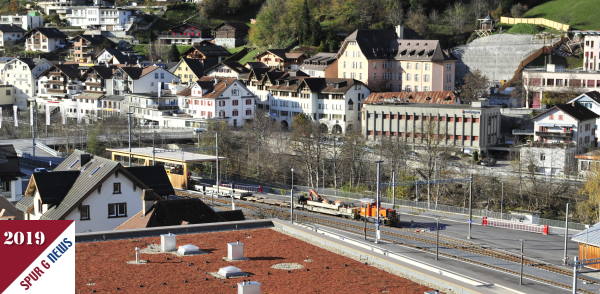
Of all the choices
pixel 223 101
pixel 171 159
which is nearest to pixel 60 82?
pixel 223 101

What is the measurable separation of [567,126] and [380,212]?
20.5 m

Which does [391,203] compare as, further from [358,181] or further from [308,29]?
[308,29]

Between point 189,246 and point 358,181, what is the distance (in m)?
31.1

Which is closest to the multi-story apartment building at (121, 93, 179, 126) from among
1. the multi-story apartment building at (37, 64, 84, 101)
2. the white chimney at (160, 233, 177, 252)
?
the multi-story apartment building at (37, 64, 84, 101)

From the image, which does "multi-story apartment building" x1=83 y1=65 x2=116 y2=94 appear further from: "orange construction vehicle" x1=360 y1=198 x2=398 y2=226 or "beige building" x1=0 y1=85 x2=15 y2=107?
"orange construction vehicle" x1=360 y1=198 x2=398 y2=226

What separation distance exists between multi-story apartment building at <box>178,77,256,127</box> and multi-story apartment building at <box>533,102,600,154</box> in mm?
22846

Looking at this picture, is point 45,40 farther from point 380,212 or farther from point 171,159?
point 380,212

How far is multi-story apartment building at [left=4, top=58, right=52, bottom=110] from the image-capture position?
290 ft

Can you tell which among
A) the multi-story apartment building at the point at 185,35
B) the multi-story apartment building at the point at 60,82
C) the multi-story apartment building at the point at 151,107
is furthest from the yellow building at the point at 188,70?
the multi-story apartment building at the point at 185,35

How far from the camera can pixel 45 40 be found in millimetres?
103125

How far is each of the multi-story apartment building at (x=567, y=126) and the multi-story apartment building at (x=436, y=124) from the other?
318 centimetres

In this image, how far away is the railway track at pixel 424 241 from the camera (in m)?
30.0

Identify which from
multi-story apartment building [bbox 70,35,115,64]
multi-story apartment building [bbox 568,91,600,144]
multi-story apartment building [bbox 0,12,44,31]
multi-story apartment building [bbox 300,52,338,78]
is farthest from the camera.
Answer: multi-story apartment building [bbox 0,12,44,31]

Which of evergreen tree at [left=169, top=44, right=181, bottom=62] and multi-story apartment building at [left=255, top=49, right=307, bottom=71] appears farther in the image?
evergreen tree at [left=169, top=44, right=181, bottom=62]
